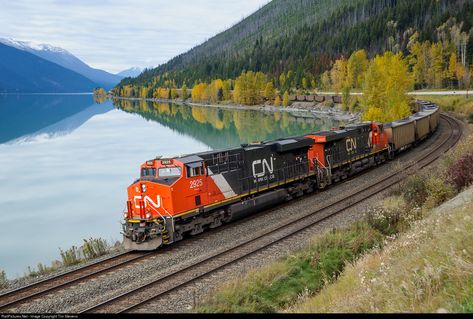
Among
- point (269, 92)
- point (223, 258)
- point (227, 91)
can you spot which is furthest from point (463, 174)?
point (227, 91)

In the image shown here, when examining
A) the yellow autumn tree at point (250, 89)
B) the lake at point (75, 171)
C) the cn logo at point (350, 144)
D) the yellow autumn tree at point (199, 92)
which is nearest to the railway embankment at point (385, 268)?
the cn logo at point (350, 144)

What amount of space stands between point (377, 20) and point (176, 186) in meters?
161

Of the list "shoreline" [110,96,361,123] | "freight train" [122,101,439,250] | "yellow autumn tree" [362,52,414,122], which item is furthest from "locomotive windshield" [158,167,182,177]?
"shoreline" [110,96,361,123]

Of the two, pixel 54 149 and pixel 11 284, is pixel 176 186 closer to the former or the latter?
pixel 11 284

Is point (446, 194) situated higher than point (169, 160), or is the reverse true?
point (169, 160)

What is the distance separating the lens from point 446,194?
17.5m

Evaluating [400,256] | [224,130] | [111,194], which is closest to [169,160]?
[400,256]

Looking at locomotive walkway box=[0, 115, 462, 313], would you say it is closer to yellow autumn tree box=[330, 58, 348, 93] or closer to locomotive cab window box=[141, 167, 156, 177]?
locomotive cab window box=[141, 167, 156, 177]

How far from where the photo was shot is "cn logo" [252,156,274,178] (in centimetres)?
2148

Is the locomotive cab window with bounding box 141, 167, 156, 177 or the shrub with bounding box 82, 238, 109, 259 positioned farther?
the shrub with bounding box 82, 238, 109, 259

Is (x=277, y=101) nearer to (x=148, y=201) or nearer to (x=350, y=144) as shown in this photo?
(x=350, y=144)

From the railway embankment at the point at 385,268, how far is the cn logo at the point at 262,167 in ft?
18.7

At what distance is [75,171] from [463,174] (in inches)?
1480

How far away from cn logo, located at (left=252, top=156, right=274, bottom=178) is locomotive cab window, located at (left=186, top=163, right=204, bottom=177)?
149 inches
